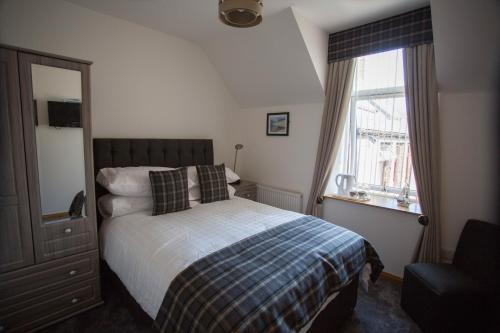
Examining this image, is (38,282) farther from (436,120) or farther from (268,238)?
(436,120)

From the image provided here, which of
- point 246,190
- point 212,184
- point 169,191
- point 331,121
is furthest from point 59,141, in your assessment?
point 331,121

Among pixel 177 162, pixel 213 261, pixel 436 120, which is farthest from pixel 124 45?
pixel 436 120

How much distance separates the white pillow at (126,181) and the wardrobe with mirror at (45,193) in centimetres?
24

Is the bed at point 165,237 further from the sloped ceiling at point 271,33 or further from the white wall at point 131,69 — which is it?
the sloped ceiling at point 271,33

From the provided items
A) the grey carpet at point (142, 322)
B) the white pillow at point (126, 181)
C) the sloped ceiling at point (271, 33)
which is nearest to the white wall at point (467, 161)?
the grey carpet at point (142, 322)

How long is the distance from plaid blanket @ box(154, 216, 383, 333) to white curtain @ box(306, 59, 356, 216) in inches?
45.8

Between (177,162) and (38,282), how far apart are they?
1.66 meters

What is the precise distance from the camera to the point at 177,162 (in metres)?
3.00

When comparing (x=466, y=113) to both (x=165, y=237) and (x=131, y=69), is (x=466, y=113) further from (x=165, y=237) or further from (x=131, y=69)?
(x=131, y=69)

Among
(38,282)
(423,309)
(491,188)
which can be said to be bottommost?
(423,309)

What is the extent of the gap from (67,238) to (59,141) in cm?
71

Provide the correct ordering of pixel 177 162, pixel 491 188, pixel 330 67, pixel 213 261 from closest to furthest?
1. pixel 213 261
2. pixel 491 188
3. pixel 330 67
4. pixel 177 162

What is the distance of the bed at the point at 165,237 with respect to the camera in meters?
1.47

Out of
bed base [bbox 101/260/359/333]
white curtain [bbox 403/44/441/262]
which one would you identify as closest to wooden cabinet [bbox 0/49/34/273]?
bed base [bbox 101/260/359/333]
